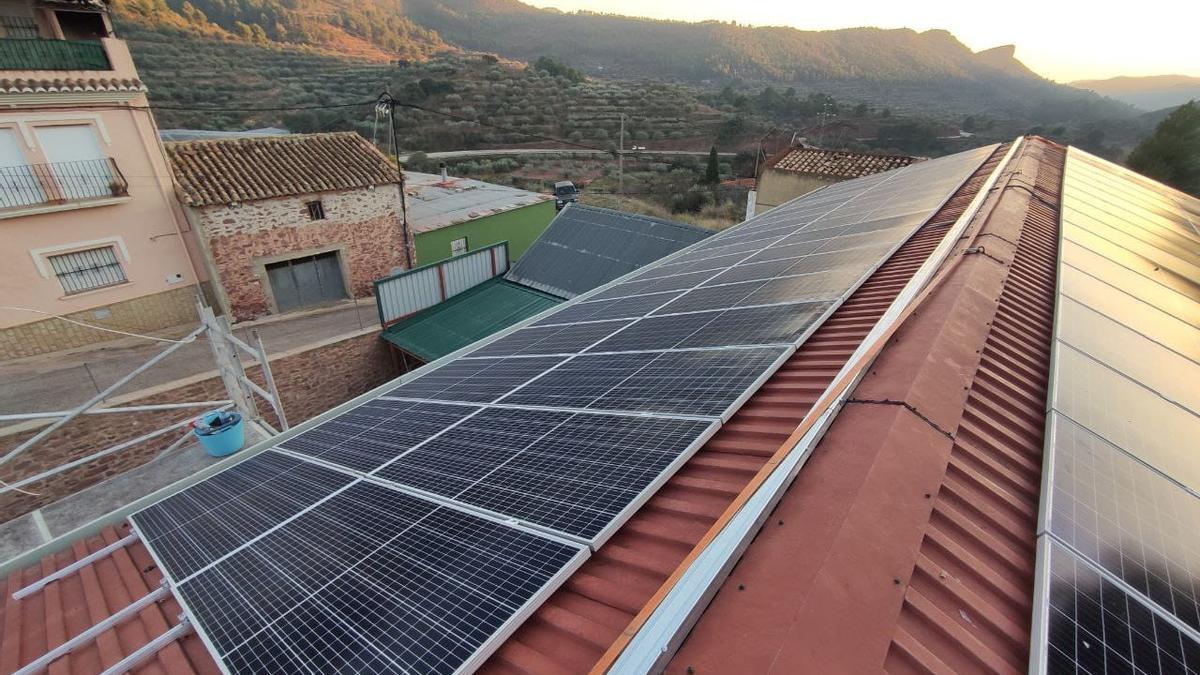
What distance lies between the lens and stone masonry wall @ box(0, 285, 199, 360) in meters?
16.5

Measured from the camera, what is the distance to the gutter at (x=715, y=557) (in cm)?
226

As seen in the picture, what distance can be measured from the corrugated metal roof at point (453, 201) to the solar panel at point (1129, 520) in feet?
77.6

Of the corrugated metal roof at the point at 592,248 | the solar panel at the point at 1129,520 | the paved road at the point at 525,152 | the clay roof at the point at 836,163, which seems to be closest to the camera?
the solar panel at the point at 1129,520

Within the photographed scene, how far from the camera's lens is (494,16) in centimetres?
15438

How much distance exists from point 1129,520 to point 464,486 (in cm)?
469

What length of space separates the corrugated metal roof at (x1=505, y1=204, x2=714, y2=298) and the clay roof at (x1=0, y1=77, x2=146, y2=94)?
1396 centimetres

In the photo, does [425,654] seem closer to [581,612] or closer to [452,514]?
[581,612]

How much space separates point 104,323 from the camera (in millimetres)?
17828

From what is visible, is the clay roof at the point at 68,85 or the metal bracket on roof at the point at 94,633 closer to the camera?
the metal bracket on roof at the point at 94,633

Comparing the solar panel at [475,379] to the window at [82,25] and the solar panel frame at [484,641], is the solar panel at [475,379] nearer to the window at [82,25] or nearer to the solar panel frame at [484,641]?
the solar panel frame at [484,641]

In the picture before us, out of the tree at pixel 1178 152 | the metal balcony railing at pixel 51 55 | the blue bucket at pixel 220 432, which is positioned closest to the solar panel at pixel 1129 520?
the blue bucket at pixel 220 432

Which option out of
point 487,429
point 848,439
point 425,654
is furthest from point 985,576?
point 487,429

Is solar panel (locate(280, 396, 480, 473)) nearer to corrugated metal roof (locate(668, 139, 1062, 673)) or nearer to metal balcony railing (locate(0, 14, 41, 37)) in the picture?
corrugated metal roof (locate(668, 139, 1062, 673))

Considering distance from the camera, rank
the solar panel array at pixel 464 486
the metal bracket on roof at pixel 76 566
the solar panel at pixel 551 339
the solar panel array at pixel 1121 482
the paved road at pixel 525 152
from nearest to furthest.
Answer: the solar panel array at pixel 1121 482 < the solar panel array at pixel 464 486 < the metal bracket on roof at pixel 76 566 < the solar panel at pixel 551 339 < the paved road at pixel 525 152
